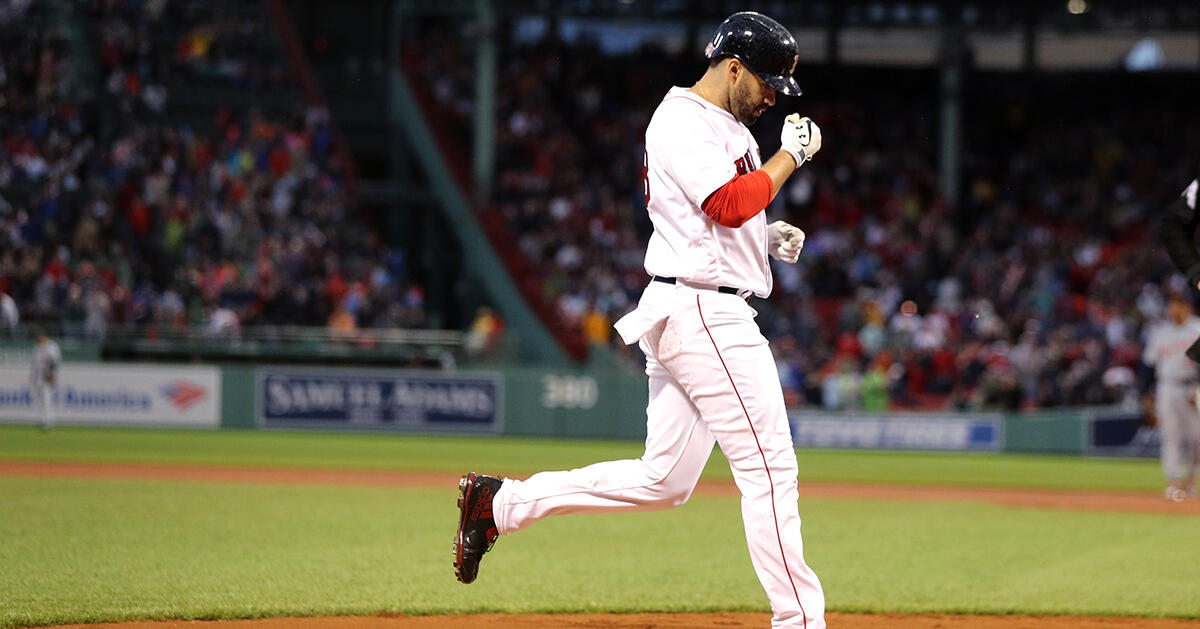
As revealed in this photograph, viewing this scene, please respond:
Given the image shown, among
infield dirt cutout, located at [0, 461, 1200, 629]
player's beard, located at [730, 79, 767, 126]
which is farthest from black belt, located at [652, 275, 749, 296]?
infield dirt cutout, located at [0, 461, 1200, 629]

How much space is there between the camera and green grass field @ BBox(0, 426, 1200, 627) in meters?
6.87

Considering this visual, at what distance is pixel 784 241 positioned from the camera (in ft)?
17.9

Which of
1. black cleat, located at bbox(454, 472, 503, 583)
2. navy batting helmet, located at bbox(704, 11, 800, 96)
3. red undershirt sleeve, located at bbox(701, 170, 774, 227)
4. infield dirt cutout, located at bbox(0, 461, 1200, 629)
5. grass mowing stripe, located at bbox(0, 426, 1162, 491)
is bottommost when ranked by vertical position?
grass mowing stripe, located at bbox(0, 426, 1162, 491)

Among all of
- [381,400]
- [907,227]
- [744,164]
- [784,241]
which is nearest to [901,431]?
[907,227]

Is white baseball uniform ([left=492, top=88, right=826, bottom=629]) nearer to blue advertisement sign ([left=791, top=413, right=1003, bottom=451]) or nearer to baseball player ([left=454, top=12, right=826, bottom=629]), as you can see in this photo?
baseball player ([left=454, top=12, right=826, bottom=629])

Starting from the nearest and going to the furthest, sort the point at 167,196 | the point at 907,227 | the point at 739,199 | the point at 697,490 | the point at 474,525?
the point at 739,199
the point at 474,525
the point at 697,490
the point at 167,196
the point at 907,227

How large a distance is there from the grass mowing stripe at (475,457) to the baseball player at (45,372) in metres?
0.41

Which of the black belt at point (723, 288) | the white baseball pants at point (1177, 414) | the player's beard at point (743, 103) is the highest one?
the player's beard at point (743, 103)

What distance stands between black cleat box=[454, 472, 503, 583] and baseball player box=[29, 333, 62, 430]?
16700 millimetres

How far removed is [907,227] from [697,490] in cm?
1537

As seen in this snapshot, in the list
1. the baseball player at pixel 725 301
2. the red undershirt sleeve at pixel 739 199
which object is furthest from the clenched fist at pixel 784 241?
the red undershirt sleeve at pixel 739 199

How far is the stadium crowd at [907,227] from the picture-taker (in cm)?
2288

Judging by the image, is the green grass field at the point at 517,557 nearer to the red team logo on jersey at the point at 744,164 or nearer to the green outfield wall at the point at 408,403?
the red team logo on jersey at the point at 744,164

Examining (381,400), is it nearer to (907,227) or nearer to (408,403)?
(408,403)
